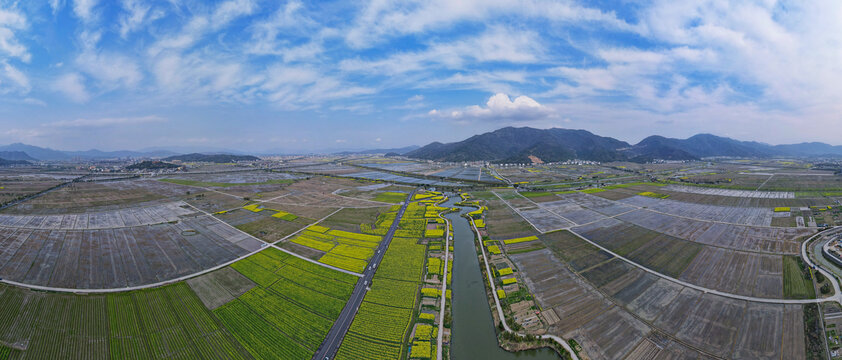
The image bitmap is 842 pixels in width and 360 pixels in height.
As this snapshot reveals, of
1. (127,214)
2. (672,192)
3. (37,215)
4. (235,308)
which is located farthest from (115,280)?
(672,192)

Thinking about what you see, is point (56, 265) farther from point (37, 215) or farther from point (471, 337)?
point (471, 337)

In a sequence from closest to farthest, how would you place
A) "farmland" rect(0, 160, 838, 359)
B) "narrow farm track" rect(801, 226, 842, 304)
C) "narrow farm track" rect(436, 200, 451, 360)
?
1. "narrow farm track" rect(436, 200, 451, 360)
2. "farmland" rect(0, 160, 838, 359)
3. "narrow farm track" rect(801, 226, 842, 304)

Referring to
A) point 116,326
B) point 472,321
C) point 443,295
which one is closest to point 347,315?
point 443,295

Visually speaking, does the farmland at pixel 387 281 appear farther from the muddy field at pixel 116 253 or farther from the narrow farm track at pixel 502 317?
the narrow farm track at pixel 502 317

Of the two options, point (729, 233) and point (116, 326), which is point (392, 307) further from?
point (729, 233)

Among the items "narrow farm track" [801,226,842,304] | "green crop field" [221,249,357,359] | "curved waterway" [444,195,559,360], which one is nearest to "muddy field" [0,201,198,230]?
"green crop field" [221,249,357,359]

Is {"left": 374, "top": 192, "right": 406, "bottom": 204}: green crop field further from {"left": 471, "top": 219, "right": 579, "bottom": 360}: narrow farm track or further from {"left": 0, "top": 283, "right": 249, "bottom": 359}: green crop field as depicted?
{"left": 0, "top": 283, "right": 249, "bottom": 359}: green crop field

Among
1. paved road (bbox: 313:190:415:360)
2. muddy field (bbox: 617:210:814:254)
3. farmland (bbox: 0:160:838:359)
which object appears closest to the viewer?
paved road (bbox: 313:190:415:360)

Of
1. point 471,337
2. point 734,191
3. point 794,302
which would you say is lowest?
point 471,337
